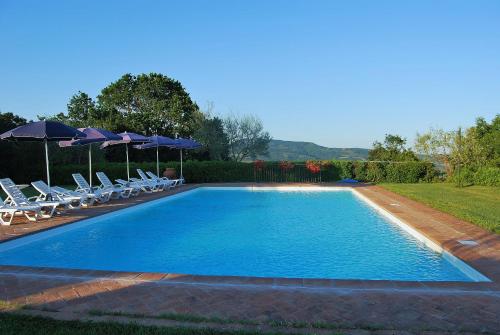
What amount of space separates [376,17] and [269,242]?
1482 centimetres

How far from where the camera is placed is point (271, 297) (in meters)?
4.28

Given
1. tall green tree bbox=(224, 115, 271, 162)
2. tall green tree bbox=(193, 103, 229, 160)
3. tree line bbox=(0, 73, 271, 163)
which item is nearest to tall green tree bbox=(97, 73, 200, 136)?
tree line bbox=(0, 73, 271, 163)

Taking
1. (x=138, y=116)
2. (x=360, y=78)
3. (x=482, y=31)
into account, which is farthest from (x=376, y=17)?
(x=138, y=116)

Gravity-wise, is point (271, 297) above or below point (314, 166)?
below

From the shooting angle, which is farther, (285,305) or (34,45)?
(34,45)

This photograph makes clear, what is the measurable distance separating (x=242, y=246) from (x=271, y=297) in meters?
3.97

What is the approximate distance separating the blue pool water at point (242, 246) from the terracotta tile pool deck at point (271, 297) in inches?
53.2

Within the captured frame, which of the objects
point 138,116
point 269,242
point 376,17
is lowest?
point 269,242

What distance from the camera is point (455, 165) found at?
23.2 m

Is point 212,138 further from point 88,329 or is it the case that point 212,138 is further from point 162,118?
point 88,329

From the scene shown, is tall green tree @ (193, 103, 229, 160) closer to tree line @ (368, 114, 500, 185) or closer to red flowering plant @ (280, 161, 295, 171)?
red flowering plant @ (280, 161, 295, 171)

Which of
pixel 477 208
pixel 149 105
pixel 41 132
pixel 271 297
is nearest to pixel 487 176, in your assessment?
pixel 477 208

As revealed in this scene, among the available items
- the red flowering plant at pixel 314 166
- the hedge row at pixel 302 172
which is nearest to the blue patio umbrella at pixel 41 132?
the hedge row at pixel 302 172

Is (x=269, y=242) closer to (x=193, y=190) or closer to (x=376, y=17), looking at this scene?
(x=193, y=190)
